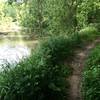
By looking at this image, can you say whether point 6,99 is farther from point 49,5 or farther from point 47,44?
point 49,5

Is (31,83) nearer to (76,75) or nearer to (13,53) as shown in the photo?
(76,75)

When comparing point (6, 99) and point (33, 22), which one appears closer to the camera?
point (6, 99)

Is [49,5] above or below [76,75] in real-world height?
above

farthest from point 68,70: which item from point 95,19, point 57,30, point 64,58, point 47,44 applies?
point 95,19

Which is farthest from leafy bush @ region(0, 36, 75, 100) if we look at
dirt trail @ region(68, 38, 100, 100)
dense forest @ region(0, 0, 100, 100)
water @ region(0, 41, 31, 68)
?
water @ region(0, 41, 31, 68)

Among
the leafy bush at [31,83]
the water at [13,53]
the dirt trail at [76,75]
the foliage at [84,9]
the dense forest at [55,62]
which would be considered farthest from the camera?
the foliage at [84,9]

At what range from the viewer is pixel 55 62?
10.0 m

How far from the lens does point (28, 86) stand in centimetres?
663

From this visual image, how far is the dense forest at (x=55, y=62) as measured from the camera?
671 centimetres

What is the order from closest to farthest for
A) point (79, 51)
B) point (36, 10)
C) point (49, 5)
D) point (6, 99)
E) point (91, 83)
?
point (6, 99) → point (91, 83) → point (79, 51) → point (49, 5) → point (36, 10)

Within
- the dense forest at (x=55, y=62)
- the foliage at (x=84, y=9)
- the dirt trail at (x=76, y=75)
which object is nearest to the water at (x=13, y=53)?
the dense forest at (x=55, y=62)

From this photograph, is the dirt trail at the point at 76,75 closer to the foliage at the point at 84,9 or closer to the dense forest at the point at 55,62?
the dense forest at the point at 55,62

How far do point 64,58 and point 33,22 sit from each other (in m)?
8.39

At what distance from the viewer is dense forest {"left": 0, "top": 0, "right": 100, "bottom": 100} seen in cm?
671
